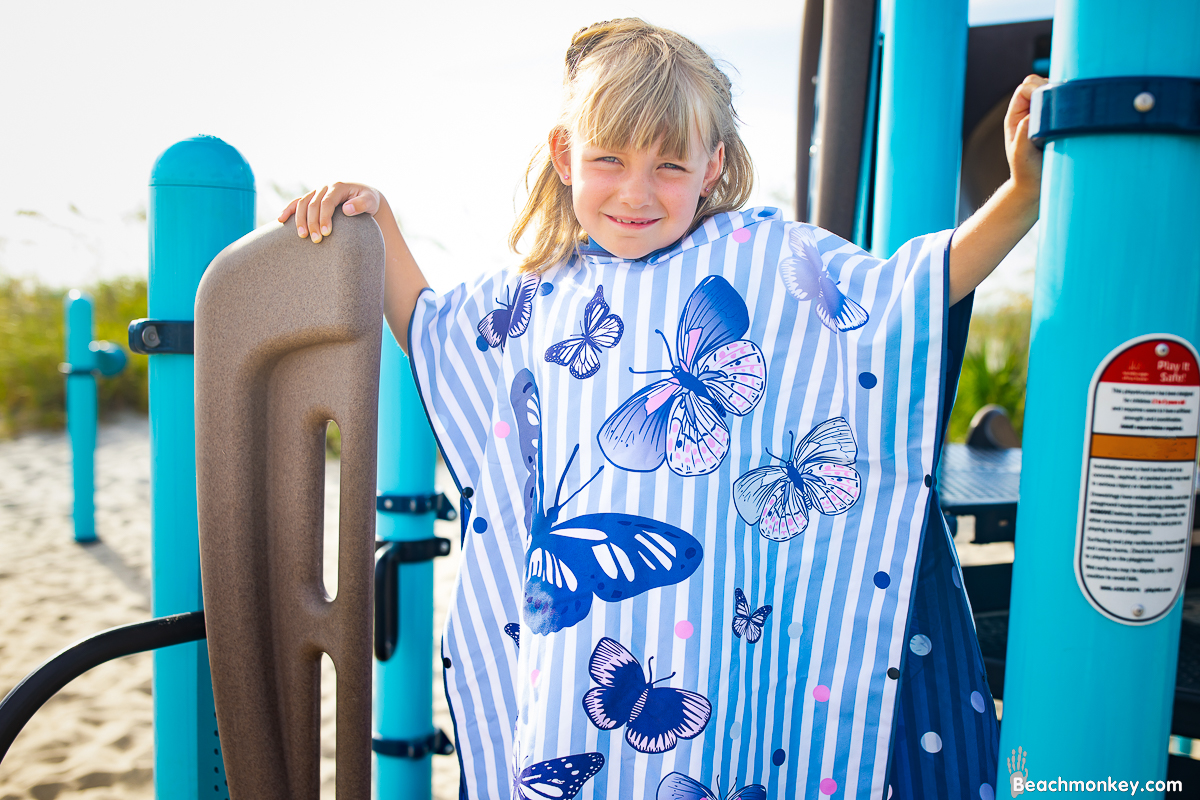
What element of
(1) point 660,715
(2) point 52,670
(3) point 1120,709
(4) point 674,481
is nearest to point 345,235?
(4) point 674,481

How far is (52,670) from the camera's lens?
1.01 m

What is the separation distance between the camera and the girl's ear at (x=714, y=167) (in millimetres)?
1180

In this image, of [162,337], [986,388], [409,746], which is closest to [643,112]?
[162,337]

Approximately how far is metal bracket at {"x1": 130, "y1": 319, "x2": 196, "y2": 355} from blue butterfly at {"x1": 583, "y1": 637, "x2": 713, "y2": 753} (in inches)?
32.2

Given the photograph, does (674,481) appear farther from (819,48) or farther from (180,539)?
(819,48)

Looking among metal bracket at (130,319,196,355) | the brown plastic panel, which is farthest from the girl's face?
metal bracket at (130,319,196,355)

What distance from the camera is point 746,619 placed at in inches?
42.1

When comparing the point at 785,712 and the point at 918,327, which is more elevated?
the point at 918,327

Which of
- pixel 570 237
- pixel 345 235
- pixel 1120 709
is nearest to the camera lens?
pixel 1120 709

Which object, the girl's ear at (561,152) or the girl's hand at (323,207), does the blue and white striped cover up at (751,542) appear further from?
the girl's hand at (323,207)

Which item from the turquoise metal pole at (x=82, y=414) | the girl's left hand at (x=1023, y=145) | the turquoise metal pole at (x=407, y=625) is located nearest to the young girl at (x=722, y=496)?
the girl's left hand at (x=1023, y=145)

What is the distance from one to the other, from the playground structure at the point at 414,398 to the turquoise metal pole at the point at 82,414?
3513mm

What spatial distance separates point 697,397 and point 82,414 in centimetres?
453

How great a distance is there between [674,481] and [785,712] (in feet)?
1.18
